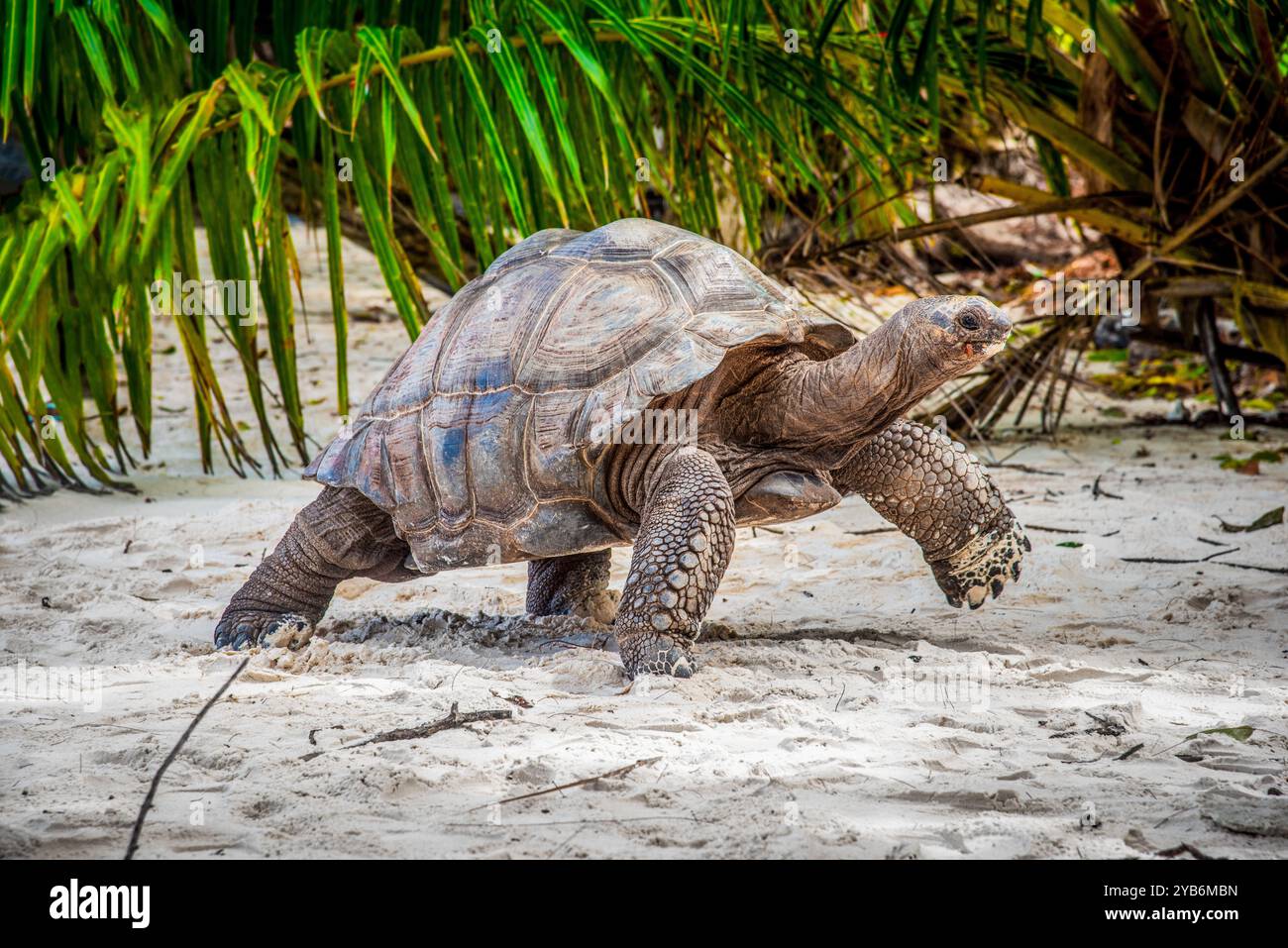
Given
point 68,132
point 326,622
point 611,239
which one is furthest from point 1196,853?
point 68,132

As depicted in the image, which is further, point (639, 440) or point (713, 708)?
point (639, 440)

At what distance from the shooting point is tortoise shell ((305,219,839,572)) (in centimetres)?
345

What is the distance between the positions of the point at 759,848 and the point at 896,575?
8.65 ft

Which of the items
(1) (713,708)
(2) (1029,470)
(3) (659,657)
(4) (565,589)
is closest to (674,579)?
(3) (659,657)

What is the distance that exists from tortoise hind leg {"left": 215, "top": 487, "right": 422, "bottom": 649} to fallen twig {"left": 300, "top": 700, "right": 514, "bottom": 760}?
117 cm

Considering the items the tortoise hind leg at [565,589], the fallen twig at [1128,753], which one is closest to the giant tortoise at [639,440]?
the tortoise hind leg at [565,589]

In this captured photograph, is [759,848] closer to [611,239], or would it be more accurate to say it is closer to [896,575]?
[611,239]

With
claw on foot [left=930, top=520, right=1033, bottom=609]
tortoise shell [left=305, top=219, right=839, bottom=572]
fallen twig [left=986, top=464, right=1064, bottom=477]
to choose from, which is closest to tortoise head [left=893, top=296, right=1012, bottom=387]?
tortoise shell [left=305, top=219, right=839, bottom=572]

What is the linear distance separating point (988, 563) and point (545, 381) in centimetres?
143

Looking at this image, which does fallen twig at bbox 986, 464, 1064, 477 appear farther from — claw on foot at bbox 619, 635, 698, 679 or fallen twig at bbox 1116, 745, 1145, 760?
fallen twig at bbox 1116, 745, 1145, 760

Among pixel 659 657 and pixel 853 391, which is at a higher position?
pixel 853 391

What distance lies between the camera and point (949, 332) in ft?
11.0

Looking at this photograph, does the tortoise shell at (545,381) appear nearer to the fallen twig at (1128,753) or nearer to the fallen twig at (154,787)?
the fallen twig at (154,787)

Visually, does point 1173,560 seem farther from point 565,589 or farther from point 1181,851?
point 1181,851
